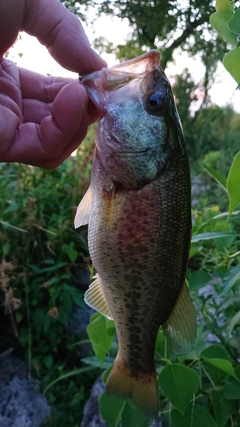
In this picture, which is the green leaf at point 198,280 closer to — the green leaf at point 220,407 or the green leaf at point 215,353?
the green leaf at point 215,353

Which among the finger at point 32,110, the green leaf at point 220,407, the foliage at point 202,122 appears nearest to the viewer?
the green leaf at point 220,407

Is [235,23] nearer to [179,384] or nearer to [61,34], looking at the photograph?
[61,34]

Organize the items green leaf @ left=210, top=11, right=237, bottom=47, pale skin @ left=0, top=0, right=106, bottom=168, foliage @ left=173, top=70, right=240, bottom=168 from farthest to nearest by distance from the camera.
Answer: foliage @ left=173, top=70, right=240, bottom=168
pale skin @ left=0, top=0, right=106, bottom=168
green leaf @ left=210, top=11, right=237, bottom=47

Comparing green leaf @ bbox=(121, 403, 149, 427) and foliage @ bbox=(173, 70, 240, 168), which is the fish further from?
foliage @ bbox=(173, 70, 240, 168)

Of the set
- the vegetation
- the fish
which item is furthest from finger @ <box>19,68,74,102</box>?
the vegetation

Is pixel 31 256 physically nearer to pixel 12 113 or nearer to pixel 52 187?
pixel 52 187

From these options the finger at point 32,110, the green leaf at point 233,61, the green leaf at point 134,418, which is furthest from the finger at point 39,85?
the green leaf at point 134,418

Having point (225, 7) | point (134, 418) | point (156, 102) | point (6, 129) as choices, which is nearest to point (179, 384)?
point (134, 418)
